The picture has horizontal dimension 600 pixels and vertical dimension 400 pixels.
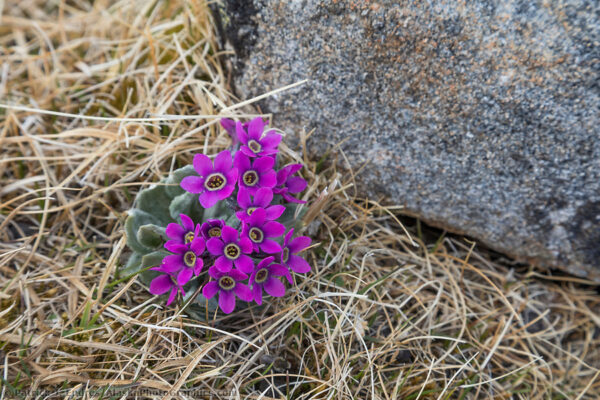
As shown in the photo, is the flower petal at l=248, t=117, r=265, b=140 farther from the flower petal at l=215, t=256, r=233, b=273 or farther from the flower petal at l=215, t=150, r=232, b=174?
the flower petal at l=215, t=256, r=233, b=273

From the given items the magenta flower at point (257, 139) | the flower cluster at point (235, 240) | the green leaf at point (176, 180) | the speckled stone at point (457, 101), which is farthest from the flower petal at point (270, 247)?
the speckled stone at point (457, 101)

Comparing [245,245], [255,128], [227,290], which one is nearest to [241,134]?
[255,128]

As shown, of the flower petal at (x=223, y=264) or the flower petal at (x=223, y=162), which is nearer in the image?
the flower petal at (x=223, y=264)

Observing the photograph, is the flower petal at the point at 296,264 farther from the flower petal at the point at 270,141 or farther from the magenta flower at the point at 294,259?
the flower petal at the point at 270,141

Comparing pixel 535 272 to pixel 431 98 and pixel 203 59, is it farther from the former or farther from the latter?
pixel 203 59

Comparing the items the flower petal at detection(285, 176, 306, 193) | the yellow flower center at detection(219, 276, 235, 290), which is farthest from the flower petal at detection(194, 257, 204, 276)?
the flower petal at detection(285, 176, 306, 193)

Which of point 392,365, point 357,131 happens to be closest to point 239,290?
point 392,365

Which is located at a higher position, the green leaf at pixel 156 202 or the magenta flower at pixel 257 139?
the magenta flower at pixel 257 139
